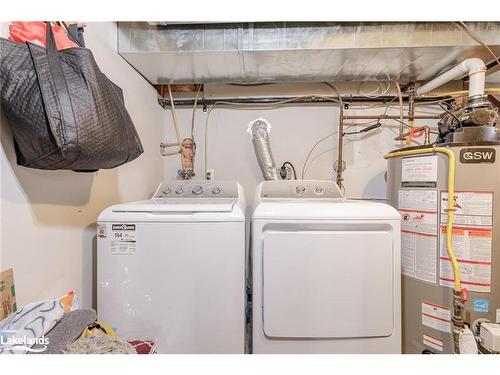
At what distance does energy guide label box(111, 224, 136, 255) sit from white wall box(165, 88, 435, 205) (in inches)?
44.7

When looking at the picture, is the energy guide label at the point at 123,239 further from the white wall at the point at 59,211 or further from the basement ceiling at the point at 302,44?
the basement ceiling at the point at 302,44

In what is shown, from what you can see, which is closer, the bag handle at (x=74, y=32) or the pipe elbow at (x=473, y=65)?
the bag handle at (x=74, y=32)

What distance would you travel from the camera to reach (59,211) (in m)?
1.02

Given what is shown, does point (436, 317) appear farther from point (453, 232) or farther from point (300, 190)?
point (300, 190)

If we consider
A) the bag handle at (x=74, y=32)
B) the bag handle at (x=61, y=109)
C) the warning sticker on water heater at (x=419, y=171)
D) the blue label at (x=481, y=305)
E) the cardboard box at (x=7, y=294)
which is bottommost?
the blue label at (x=481, y=305)

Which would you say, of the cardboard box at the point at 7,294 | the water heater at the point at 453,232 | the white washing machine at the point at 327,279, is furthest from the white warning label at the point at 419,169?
the cardboard box at the point at 7,294

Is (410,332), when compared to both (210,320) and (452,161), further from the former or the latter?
(210,320)

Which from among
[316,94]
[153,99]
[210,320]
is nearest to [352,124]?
[316,94]

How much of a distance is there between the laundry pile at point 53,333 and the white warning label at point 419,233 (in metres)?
1.36

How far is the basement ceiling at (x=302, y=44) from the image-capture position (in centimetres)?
134

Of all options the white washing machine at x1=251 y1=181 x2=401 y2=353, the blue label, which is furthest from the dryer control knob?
the blue label

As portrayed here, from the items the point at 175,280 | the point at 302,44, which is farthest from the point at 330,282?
the point at 302,44

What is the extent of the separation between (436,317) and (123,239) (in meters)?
1.55

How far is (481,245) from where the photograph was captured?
3.54 ft
